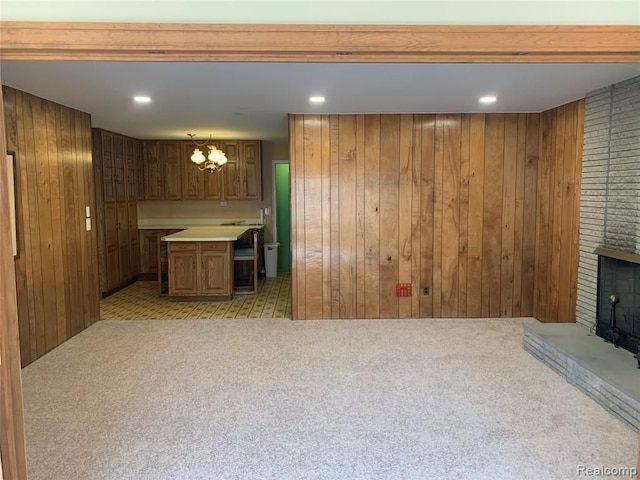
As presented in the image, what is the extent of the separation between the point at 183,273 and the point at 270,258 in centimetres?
211

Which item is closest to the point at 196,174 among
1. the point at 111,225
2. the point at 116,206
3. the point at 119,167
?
the point at 119,167

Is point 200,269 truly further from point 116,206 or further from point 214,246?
point 116,206

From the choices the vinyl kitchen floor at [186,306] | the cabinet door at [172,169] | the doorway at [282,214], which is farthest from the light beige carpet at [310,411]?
the doorway at [282,214]

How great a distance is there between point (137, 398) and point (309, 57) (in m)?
2.59

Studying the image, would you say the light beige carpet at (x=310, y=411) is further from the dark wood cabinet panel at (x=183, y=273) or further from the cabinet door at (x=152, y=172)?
the cabinet door at (x=152, y=172)

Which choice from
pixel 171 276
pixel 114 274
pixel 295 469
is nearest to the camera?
pixel 295 469

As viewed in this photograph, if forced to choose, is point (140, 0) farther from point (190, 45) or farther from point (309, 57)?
point (309, 57)

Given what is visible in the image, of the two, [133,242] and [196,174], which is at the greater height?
[196,174]

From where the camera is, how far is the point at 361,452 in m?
2.58

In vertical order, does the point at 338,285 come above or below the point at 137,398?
above

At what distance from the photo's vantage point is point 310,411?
10.0 ft

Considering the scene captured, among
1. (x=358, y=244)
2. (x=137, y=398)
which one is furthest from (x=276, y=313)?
(x=137, y=398)

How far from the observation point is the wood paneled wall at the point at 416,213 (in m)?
5.13

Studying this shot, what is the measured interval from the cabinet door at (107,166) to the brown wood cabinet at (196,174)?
1.07m
